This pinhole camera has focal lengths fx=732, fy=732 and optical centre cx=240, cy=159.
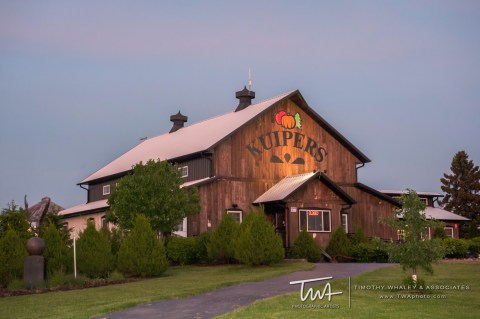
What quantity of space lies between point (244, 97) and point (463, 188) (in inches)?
1310

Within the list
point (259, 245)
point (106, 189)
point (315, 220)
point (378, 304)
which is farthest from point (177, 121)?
point (378, 304)

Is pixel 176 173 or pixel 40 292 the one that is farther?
pixel 176 173

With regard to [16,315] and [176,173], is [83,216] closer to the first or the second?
[176,173]

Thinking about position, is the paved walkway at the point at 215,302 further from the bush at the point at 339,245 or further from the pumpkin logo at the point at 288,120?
the pumpkin logo at the point at 288,120

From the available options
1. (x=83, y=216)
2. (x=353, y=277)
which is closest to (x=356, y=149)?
(x=83, y=216)

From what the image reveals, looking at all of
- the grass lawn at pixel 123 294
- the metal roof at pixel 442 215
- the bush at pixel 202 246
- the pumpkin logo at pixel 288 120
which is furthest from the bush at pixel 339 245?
the metal roof at pixel 442 215

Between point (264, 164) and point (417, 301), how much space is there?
1084 inches

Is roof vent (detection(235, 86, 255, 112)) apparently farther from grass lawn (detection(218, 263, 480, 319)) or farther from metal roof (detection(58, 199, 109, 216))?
grass lawn (detection(218, 263, 480, 319))

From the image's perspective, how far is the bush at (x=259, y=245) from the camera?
32375mm

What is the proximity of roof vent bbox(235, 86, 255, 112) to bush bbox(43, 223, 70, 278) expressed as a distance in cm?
2491

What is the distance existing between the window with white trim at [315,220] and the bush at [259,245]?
981 cm

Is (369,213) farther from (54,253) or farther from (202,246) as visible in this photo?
(54,253)

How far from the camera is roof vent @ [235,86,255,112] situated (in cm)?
5350

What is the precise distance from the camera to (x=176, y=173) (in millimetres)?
42031
